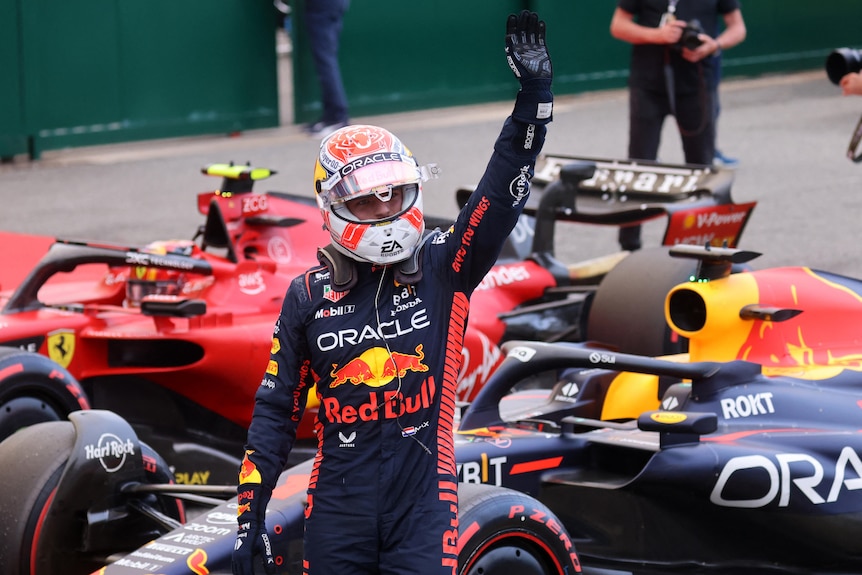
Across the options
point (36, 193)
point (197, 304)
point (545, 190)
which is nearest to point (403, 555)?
point (197, 304)

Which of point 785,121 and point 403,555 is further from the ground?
point 403,555

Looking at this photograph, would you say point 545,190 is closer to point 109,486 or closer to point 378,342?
point 109,486

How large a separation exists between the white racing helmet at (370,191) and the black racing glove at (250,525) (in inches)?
24.1

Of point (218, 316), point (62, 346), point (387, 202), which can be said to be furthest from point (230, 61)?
point (387, 202)

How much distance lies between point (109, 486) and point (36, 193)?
8399mm

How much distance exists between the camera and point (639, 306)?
6.37 m

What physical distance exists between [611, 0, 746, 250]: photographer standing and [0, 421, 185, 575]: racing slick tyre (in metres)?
5.59

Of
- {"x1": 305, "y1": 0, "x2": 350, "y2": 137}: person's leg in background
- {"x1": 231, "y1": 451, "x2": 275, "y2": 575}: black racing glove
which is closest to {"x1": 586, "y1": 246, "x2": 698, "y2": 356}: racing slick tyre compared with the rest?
{"x1": 231, "y1": 451, "x2": 275, "y2": 575}: black racing glove

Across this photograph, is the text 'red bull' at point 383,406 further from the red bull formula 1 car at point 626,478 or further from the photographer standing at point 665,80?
the photographer standing at point 665,80

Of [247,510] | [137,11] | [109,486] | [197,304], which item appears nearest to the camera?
[247,510]

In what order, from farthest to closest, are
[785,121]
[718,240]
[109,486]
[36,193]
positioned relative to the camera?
[785,121] → [36,193] → [718,240] → [109,486]

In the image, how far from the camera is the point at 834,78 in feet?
22.5

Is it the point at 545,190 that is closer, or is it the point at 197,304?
the point at 197,304

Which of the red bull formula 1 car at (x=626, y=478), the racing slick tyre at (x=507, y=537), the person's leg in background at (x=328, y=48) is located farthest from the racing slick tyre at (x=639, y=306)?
the person's leg in background at (x=328, y=48)
